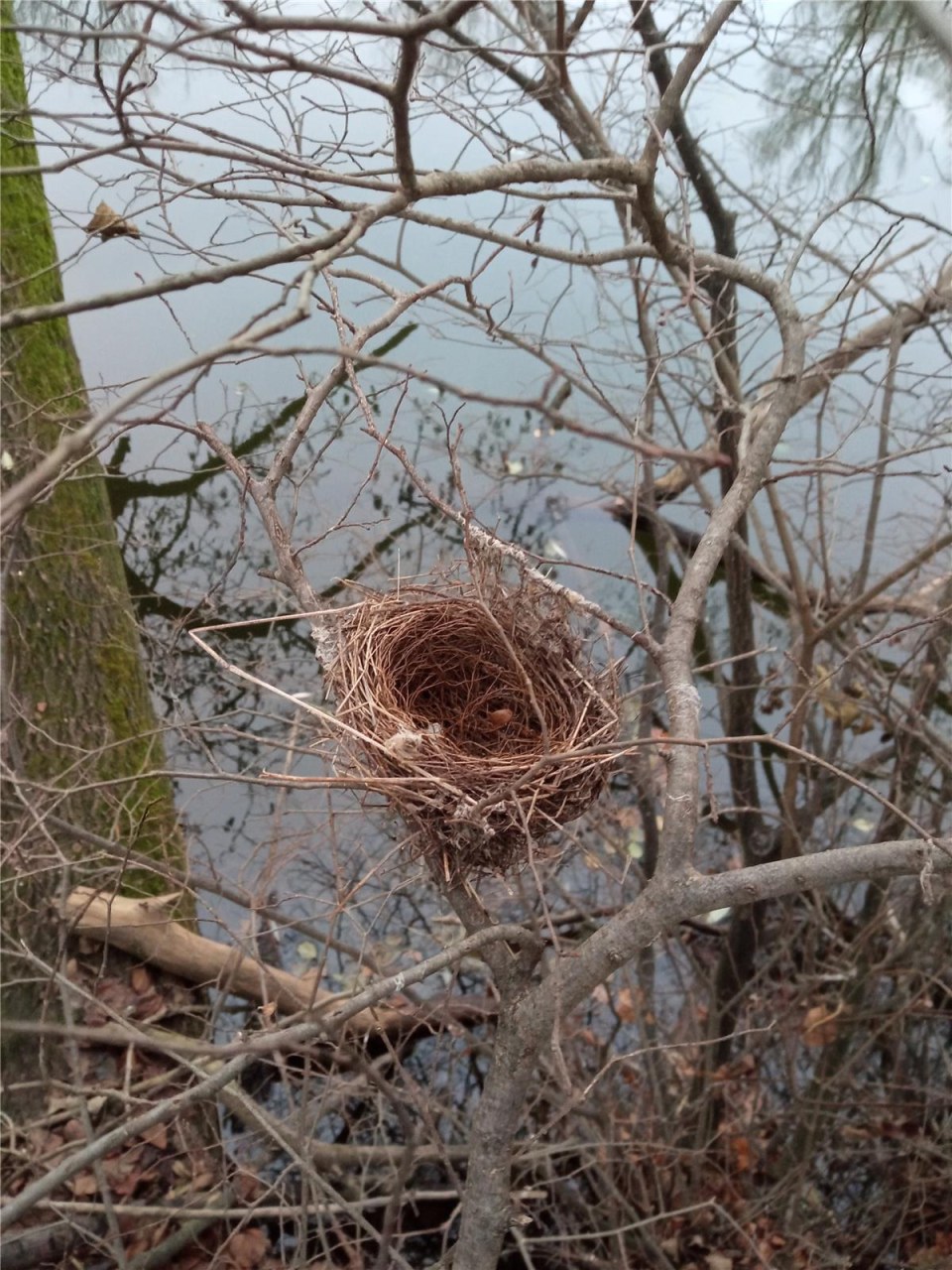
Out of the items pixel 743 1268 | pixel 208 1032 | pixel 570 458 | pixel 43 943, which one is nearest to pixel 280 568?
pixel 208 1032

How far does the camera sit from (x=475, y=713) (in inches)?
78.7

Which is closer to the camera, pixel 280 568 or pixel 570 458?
pixel 280 568

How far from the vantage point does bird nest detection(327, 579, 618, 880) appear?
1.36 metres

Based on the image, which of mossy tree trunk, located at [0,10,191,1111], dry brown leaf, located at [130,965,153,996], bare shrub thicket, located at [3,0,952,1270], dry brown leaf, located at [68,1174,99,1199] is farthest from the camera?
dry brown leaf, located at [130,965,153,996]

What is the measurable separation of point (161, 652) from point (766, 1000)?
8.75 ft

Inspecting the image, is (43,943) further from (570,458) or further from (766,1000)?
(570,458)

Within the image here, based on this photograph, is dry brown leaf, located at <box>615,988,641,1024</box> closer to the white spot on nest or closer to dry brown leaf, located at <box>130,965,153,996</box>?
dry brown leaf, located at <box>130,965,153,996</box>

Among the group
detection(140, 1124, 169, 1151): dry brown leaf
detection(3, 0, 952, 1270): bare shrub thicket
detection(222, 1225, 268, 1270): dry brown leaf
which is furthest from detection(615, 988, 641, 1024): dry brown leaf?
detection(140, 1124, 169, 1151): dry brown leaf

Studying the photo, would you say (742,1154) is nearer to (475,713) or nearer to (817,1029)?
(817,1029)

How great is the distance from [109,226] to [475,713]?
1.15 m

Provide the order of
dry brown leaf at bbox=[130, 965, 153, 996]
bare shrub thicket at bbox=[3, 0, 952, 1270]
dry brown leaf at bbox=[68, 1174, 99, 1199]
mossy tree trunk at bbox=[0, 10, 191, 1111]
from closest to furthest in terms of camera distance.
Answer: bare shrub thicket at bbox=[3, 0, 952, 1270], dry brown leaf at bbox=[68, 1174, 99, 1199], mossy tree trunk at bbox=[0, 10, 191, 1111], dry brown leaf at bbox=[130, 965, 153, 996]

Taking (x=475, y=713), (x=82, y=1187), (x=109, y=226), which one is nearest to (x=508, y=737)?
(x=475, y=713)

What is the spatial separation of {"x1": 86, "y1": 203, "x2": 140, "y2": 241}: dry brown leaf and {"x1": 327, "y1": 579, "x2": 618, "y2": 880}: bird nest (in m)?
0.80

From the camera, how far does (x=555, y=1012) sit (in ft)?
4.16
